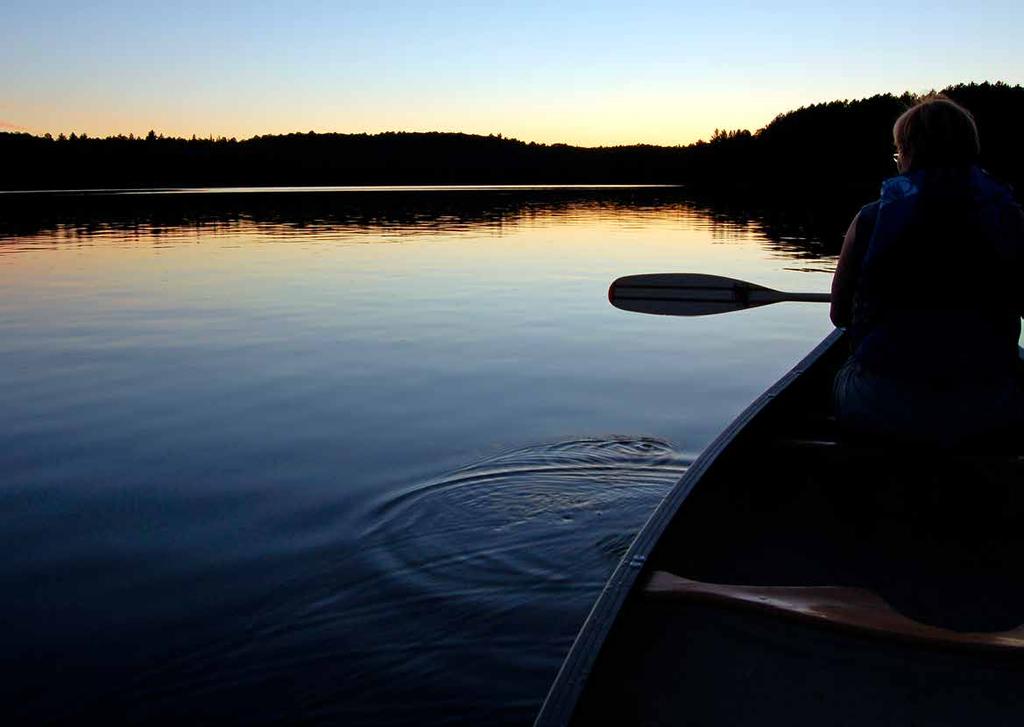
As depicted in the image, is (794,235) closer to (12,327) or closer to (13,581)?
(12,327)

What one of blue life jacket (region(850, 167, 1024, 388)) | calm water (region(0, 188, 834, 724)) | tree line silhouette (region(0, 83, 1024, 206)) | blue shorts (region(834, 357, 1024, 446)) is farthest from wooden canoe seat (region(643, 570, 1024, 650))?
tree line silhouette (region(0, 83, 1024, 206))

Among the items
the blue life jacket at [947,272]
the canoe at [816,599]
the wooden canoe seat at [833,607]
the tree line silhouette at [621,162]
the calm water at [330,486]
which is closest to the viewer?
the canoe at [816,599]

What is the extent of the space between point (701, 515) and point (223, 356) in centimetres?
786

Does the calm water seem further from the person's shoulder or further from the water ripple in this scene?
the person's shoulder

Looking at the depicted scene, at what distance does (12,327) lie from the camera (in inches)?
470

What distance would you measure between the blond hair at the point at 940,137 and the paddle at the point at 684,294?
84.7 inches

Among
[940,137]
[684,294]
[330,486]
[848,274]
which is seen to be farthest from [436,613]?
[940,137]

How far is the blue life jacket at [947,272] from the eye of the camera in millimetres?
2732

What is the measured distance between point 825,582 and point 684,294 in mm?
2859

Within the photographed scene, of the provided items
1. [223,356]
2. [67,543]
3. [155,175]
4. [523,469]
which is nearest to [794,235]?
[223,356]

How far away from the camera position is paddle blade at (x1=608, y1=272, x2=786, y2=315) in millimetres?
5191

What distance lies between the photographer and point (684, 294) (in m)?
5.43

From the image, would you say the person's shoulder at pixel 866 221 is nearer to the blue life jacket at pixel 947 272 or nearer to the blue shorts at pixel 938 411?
the blue life jacket at pixel 947 272

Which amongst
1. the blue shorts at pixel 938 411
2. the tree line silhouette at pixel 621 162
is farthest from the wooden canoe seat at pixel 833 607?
the tree line silhouette at pixel 621 162
